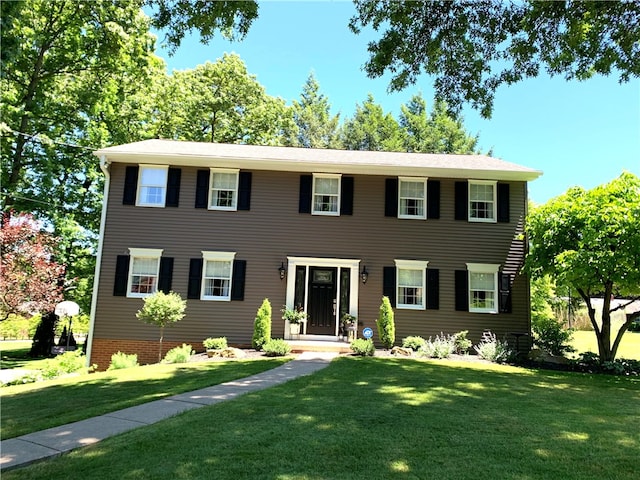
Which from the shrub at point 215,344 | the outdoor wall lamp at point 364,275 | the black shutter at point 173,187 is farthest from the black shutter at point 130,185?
the outdoor wall lamp at point 364,275

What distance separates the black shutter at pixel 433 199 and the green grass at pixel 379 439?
713cm

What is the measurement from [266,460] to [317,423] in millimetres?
1121

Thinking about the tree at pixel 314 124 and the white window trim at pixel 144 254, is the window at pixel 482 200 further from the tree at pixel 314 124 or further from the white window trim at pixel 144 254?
the tree at pixel 314 124

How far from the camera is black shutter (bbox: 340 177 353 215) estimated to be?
13039 millimetres

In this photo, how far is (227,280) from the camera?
41.8 ft

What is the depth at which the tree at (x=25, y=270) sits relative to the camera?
13133mm

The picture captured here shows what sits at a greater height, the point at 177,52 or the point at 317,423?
the point at 177,52

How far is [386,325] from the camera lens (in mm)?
11789

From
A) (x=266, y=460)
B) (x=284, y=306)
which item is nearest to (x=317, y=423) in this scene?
(x=266, y=460)

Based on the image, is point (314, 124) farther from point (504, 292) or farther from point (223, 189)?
point (504, 292)

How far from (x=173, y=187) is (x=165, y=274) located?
8.97 ft

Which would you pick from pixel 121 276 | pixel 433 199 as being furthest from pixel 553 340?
pixel 121 276

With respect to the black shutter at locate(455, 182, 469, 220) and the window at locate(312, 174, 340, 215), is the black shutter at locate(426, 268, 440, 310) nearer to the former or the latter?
the black shutter at locate(455, 182, 469, 220)

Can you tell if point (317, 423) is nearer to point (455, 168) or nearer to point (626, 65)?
point (626, 65)
